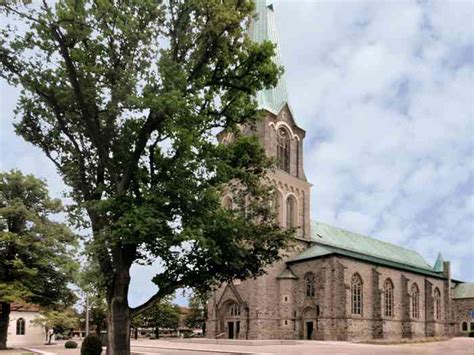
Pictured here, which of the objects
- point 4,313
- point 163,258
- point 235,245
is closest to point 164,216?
point 163,258

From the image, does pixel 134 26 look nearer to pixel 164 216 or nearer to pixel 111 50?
pixel 111 50

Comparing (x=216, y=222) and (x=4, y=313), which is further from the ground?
(x=216, y=222)

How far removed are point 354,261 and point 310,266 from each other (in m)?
4.74

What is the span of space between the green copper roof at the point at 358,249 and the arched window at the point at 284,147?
29.1ft

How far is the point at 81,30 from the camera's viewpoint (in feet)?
52.5

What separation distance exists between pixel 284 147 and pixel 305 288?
1564 centimetres

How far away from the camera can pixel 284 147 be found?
173ft

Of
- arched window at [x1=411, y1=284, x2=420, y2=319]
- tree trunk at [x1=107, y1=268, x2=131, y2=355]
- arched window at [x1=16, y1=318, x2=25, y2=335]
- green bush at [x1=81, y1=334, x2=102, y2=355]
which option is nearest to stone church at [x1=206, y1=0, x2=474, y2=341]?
arched window at [x1=411, y1=284, x2=420, y2=319]

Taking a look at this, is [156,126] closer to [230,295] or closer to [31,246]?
[31,246]

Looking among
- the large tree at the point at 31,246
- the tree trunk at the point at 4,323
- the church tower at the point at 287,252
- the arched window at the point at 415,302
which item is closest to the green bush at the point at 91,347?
the large tree at the point at 31,246

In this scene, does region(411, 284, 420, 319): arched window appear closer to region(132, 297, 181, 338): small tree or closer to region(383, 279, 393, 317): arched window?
region(383, 279, 393, 317): arched window

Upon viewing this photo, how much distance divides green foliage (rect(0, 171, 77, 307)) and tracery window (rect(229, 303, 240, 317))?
1538cm

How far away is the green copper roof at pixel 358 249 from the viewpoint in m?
49.1

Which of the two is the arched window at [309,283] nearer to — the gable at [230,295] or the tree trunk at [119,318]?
the gable at [230,295]
